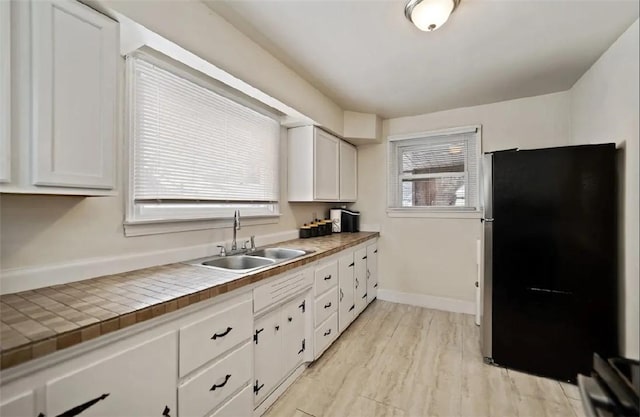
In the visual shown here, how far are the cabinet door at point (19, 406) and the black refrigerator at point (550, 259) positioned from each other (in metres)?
2.57

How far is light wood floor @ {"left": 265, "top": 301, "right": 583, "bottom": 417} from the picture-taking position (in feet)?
5.57

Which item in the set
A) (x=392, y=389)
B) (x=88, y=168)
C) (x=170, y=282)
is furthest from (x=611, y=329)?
(x=88, y=168)

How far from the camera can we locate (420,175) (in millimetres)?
3562

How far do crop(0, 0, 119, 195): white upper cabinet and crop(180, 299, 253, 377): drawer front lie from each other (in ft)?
2.40

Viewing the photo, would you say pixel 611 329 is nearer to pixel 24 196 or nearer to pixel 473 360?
pixel 473 360

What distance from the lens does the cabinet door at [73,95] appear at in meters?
1.01

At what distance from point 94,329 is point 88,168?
0.67 meters

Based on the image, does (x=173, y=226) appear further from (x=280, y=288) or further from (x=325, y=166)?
(x=325, y=166)

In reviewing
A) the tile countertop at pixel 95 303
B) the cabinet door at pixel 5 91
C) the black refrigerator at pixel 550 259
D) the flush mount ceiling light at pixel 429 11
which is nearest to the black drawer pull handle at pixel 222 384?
the tile countertop at pixel 95 303

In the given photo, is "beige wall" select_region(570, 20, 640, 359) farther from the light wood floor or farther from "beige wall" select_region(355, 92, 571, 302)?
"beige wall" select_region(355, 92, 571, 302)

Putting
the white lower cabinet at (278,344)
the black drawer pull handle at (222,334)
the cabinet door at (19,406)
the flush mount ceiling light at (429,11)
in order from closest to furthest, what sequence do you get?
the cabinet door at (19,406), the black drawer pull handle at (222,334), the flush mount ceiling light at (429,11), the white lower cabinet at (278,344)

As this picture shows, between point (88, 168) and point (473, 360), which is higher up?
point (88, 168)

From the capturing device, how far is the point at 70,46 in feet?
3.54

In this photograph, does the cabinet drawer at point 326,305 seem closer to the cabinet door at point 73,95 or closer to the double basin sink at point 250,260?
the double basin sink at point 250,260
